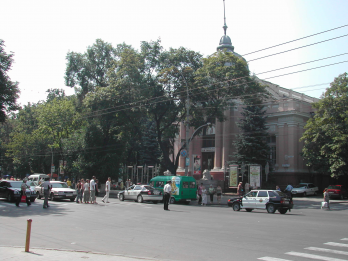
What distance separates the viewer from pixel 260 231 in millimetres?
12266

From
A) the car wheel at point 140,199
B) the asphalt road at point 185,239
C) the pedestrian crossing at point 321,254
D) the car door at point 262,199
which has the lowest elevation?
the car wheel at point 140,199

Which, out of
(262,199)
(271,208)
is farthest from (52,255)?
(262,199)

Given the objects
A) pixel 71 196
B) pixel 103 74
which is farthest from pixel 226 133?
pixel 71 196

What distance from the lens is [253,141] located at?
145ft

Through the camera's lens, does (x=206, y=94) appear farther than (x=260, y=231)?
Yes

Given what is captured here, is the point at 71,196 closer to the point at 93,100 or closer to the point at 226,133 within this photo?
the point at 93,100

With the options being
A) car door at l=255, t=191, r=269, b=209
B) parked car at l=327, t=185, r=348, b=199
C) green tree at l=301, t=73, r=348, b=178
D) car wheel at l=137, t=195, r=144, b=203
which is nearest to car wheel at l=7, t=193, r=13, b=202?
car wheel at l=137, t=195, r=144, b=203

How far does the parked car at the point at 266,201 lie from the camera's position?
68.0ft

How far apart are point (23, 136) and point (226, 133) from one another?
37.7 metres

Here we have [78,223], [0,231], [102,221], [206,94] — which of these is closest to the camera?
[0,231]

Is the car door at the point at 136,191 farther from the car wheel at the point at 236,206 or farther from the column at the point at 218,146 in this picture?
the column at the point at 218,146

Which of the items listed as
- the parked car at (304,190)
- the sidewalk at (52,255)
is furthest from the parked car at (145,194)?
the parked car at (304,190)

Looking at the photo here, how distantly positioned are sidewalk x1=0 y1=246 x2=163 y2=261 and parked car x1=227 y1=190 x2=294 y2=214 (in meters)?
14.9

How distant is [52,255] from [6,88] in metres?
20.6
